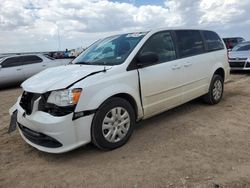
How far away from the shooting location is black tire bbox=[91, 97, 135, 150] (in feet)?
12.0

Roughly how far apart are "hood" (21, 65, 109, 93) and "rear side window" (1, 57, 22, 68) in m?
8.06

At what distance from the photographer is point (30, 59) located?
12125 millimetres

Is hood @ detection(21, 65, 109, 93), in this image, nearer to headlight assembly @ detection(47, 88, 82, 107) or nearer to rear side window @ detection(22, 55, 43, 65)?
headlight assembly @ detection(47, 88, 82, 107)

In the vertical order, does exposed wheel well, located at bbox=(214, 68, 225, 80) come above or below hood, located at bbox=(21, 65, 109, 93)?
below

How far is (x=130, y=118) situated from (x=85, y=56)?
1621 millimetres

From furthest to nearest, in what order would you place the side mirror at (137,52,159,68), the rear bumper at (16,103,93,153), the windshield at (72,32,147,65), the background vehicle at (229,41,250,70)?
the background vehicle at (229,41,250,70), the windshield at (72,32,147,65), the side mirror at (137,52,159,68), the rear bumper at (16,103,93,153)

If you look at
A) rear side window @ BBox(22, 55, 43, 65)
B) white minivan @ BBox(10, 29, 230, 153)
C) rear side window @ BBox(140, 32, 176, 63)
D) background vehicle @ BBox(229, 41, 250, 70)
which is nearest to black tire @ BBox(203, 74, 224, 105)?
white minivan @ BBox(10, 29, 230, 153)

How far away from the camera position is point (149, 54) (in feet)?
13.8

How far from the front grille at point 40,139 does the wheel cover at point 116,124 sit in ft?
2.21

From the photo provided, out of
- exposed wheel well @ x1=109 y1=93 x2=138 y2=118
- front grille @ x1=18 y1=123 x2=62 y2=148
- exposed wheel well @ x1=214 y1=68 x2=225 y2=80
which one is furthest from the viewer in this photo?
exposed wheel well @ x1=214 y1=68 x2=225 y2=80

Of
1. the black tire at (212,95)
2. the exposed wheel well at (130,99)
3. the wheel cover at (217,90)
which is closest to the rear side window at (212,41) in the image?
the black tire at (212,95)

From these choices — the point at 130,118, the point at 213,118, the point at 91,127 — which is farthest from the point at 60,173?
the point at 213,118

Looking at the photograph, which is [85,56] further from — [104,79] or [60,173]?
[60,173]

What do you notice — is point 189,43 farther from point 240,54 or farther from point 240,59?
point 240,54
